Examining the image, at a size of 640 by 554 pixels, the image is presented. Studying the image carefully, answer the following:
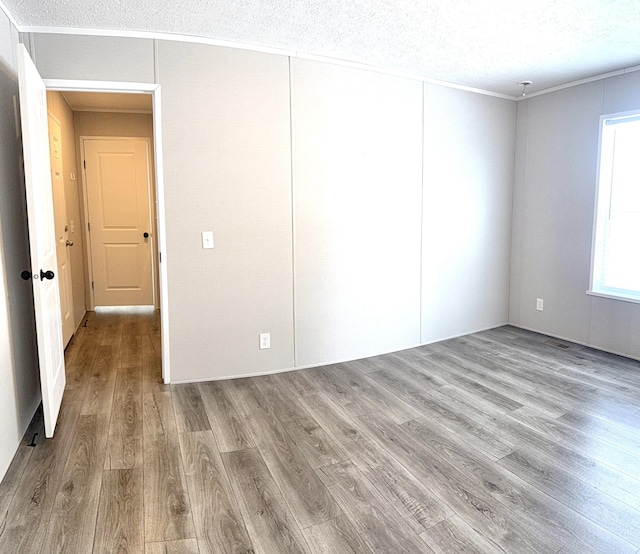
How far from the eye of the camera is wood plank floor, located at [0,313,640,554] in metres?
1.82

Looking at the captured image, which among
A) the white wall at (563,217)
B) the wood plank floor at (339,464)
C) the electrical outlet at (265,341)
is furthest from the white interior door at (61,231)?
the white wall at (563,217)

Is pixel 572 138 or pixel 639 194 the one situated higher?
pixel 572 138

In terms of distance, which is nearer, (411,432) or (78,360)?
(411,432)

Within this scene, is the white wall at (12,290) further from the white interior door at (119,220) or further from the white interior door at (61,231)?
the white interior door at (119,220)

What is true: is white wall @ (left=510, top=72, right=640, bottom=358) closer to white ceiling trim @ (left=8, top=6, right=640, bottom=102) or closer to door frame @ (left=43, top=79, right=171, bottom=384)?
white ceiling trim @ (left=8, top=6, right=640, bottom=102)

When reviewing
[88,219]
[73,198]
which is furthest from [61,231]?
[88,219]

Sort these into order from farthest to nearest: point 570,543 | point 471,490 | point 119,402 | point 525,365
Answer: point 525,365
point 119,402
point 471,490
point 570,543

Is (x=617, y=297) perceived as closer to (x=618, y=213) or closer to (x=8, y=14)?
(x=618, y=213)

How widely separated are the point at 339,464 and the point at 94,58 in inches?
116

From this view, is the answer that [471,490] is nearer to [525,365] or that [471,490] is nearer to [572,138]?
[525,365]

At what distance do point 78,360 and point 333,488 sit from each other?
111 inches

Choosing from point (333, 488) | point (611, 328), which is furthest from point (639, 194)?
point (333, 488)

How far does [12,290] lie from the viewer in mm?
2500

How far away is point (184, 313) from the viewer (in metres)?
3.31
